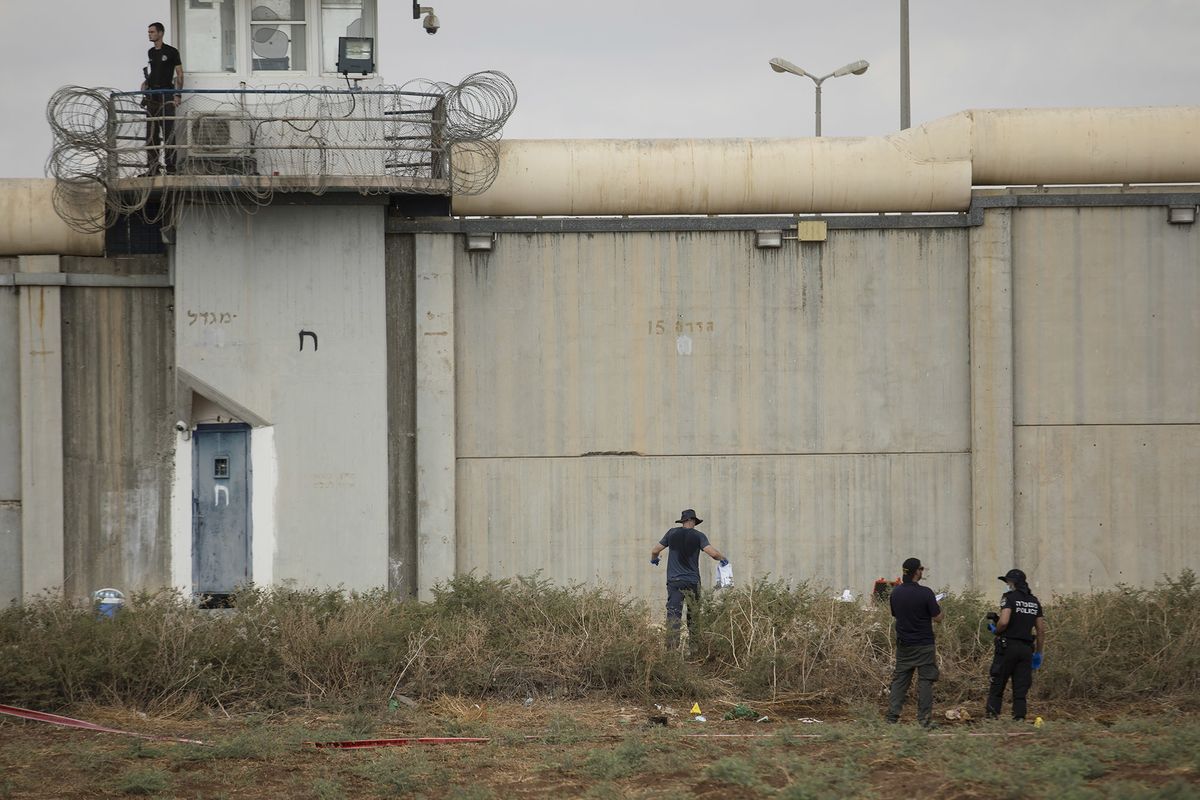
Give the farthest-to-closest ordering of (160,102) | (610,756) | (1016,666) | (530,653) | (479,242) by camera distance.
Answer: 1. (479,242)
2. (160,102)
3. (530,653)
4. (1016,666)
5. (610,756)

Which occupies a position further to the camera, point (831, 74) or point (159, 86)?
point (831, 74)

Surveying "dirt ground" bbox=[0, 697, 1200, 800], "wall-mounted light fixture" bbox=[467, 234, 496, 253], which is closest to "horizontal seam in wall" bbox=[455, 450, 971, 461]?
"wall-mounted light fixture" bbox=[467, 234, 496, 253]

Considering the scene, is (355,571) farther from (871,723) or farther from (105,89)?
(871,723)

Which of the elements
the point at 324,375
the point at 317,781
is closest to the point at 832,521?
the point at 324,375

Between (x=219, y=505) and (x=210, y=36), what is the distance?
625cm

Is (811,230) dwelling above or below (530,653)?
above

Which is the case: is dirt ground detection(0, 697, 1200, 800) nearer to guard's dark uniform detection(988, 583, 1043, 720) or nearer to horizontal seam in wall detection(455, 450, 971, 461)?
guard's dark uniform detection(988, 583, 1043, 720)

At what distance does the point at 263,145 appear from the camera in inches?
709

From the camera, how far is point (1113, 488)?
18.8 m

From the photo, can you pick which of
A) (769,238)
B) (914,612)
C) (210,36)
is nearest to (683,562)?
(914,612)

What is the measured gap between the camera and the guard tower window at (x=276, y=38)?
18.4m

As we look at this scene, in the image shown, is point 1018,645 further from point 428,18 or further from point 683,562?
point 428,18

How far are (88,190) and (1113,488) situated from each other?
47.1ft

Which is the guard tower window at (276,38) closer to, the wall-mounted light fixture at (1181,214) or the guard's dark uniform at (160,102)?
the guard's dark uniform at (160,102)
